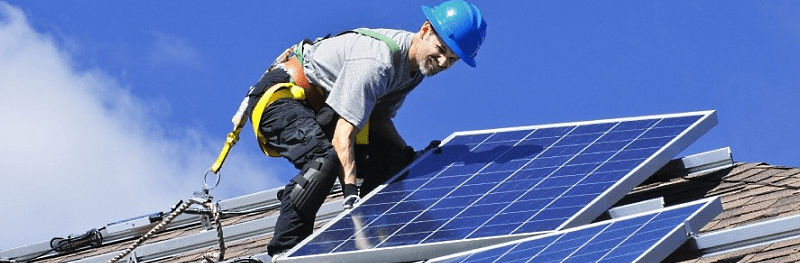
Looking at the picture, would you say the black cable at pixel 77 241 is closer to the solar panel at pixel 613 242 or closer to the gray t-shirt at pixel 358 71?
the gray t-shirt at pixel 358 71

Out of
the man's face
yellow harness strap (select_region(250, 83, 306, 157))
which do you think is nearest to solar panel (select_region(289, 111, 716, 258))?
the man's face

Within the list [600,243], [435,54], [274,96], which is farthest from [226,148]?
[600,243]

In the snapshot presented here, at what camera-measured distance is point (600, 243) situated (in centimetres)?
767

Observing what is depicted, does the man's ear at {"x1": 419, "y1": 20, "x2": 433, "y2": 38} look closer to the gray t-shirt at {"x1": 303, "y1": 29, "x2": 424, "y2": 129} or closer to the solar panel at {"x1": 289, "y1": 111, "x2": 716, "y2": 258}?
the gray t-shirt at {"x1": 303, "y1": 29, "x2": 424, "y2": 129}

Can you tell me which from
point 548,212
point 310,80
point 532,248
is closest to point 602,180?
point 548,212

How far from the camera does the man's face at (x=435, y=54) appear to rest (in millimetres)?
9305

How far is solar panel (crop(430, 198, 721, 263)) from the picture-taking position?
24.4ft

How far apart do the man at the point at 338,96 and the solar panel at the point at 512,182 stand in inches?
9.7

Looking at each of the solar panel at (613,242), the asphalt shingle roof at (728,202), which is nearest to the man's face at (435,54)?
the asphalt shingle roof at (728,202)

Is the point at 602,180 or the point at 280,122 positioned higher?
the point at 280,122

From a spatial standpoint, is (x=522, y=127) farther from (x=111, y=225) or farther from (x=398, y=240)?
(x=111, y=225)

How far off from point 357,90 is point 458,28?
71 cm

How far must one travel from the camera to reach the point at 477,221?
27.6ft

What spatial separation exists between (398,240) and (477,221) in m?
0.43
